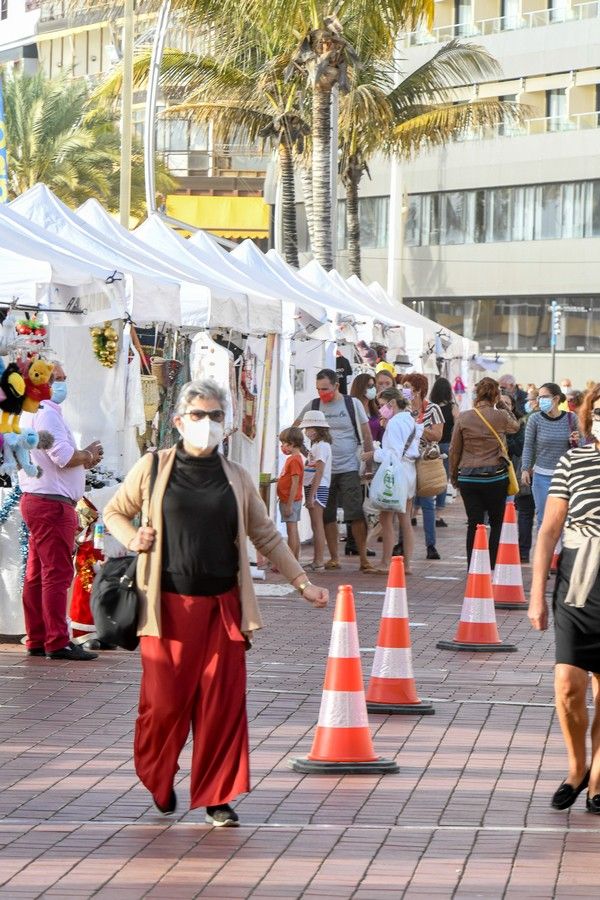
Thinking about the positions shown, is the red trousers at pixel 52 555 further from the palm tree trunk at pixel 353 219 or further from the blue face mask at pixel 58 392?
the palm tree trunk at pixel 353 219

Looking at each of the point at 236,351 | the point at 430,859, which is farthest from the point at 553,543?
the point at 236,351

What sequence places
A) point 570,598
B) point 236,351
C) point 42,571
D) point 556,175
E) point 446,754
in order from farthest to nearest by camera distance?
point 556,175 < point 236,351 < point 42,571 < point 446,754 < point 570,598

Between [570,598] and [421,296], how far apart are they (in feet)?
185

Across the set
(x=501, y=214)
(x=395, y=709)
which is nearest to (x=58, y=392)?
(x=395, y=709)

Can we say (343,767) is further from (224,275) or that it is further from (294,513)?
(224,275)

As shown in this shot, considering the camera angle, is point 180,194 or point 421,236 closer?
point 421,236

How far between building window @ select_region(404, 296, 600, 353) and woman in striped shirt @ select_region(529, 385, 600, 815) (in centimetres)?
5116

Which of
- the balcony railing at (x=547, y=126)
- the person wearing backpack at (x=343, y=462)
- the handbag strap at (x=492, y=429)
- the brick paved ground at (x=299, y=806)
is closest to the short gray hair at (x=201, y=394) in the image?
the brick paved ground at (x=299, y=806)

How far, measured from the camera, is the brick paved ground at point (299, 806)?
19.8 feet

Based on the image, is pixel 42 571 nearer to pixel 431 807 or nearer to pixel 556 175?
pixel 431 807

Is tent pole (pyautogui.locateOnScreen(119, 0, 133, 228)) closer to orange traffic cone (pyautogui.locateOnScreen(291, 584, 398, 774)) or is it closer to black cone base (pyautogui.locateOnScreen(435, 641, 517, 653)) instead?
black cone base (pyautogui.locateOnScreen(435, 641, 517, 653))

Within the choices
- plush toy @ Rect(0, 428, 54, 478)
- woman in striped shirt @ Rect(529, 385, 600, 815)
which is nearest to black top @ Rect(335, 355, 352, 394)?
plush toy @ Rect(0, 428, 54, 478)

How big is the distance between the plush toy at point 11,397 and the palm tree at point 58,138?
3839 cm

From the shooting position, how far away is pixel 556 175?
58.8 metres
